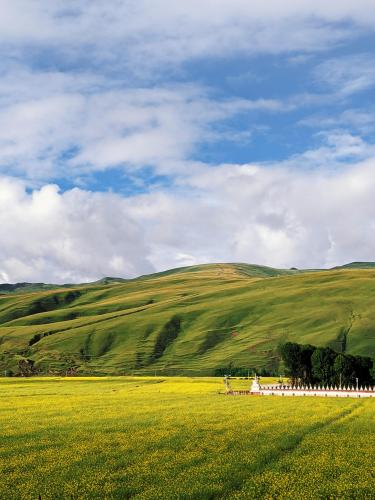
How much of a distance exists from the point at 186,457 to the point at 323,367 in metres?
120

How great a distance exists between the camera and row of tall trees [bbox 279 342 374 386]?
145000 millimetres

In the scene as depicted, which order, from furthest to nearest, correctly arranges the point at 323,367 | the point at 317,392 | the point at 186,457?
the point at 323,367 → the point at 317,392 → the point at 186,457

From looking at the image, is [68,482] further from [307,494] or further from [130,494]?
[307,494]

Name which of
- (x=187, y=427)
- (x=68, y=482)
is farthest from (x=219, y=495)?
(x=187, y=427)

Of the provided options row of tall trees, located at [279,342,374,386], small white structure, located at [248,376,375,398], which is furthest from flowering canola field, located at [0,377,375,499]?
row of tall trees, located at [279,342,374,386]

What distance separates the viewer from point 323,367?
148375mm

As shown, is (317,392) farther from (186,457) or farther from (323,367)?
(186,457)

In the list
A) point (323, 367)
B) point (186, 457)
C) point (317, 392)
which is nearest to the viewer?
point (186, 457)

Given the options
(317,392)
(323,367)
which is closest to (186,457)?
(317,392)

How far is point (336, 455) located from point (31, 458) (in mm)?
20100

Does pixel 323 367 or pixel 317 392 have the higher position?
pixel 323 367

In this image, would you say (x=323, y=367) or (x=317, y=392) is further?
(x=323, y=367)

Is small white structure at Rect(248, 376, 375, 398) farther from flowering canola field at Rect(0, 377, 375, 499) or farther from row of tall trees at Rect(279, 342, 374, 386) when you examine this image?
flowering canola field at Rect(0, 377, 375, 499)

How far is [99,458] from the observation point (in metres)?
35.7
